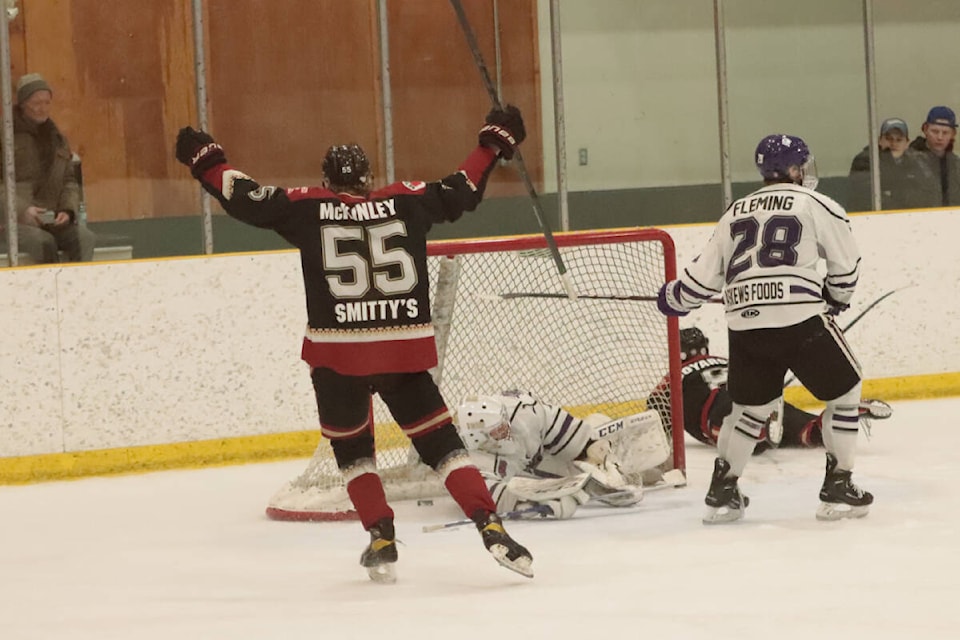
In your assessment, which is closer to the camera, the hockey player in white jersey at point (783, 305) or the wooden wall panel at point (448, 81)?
the hockey player in white jersey at point (783, 305)

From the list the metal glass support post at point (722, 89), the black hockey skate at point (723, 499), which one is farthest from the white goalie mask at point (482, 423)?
the metal glass support post at point (722, 89)

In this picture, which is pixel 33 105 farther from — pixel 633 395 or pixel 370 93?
pixel 633 395

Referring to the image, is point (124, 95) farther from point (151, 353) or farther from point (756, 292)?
point (756, 292)

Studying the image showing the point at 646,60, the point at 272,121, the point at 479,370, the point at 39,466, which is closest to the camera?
the point at 479,370

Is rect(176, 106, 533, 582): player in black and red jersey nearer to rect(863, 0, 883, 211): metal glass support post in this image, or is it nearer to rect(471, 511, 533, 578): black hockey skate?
rect(471, 511, 533, 578): black hockey skate

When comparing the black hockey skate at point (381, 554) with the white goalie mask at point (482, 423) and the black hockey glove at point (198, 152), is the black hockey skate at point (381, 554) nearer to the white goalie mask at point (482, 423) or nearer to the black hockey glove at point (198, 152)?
the white goalie mask at point (482, 423)

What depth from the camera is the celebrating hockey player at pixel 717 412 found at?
5.18 m

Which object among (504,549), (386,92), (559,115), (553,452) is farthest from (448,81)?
(504,549)

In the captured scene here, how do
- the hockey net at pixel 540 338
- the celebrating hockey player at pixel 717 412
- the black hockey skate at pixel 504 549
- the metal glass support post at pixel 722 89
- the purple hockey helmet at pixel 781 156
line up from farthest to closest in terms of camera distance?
the metal glass support post at pixel 722 89
the celebrating hockey player at pixel 717 412
the hockey net at pixel 540 338
the purple hockey helmet at pixel 781 156
the black hockey skate at pixel 504 549

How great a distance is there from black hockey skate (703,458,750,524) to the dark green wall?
7.99 feet

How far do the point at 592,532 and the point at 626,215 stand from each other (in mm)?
2686

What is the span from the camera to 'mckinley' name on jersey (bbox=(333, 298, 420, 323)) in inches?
142

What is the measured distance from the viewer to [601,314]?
5523 millimetres

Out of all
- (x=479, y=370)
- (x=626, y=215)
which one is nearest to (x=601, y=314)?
(x=479, y=370)
